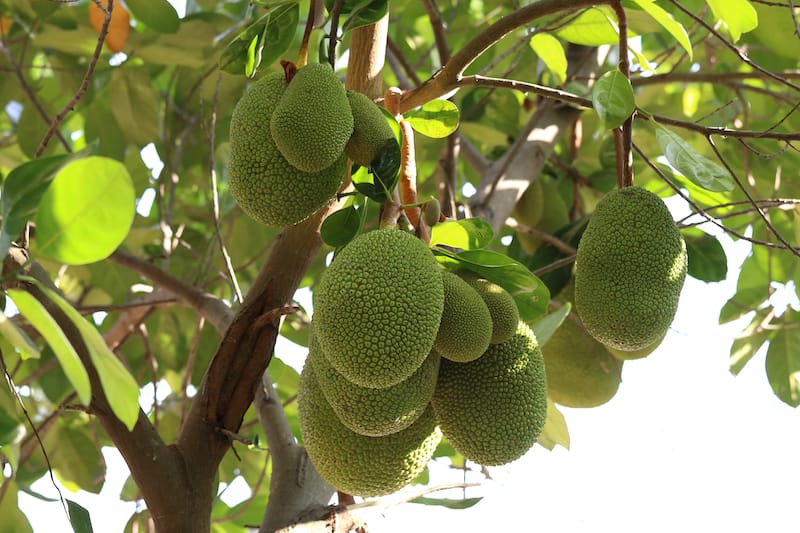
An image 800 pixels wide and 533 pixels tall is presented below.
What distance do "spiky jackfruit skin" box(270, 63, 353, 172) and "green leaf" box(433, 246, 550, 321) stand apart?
0.15 meters

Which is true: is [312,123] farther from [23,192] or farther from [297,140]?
[23,192]

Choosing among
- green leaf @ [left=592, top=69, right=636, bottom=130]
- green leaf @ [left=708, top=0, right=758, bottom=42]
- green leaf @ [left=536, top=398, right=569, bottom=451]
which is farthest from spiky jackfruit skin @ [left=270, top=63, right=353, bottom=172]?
green leaf @ [left=536, top=398, right=569, bottom=451]

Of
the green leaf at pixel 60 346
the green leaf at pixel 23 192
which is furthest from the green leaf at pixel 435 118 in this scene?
the green leaf at pixel 60 346

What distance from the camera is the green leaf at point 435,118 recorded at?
0.91 meters

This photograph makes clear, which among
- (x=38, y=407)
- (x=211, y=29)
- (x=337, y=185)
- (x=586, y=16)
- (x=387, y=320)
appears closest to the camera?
(x=387, y=320)

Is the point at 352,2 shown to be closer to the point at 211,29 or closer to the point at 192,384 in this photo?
the point at 211,29

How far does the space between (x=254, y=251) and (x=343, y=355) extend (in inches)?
43.4

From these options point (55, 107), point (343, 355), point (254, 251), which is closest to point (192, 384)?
point (254, 251)

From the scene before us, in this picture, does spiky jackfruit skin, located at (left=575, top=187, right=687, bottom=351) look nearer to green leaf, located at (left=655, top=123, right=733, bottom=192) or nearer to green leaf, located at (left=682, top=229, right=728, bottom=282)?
green leaf, located at (left=655, top=123, right=733, bottom=192)

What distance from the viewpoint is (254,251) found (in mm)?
1754

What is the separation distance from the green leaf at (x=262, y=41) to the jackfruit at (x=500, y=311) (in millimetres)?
299

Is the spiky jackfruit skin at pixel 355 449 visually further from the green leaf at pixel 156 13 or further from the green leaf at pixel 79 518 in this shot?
the green leaf at pixel 156 13

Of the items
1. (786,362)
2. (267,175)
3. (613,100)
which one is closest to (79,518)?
(267,175)

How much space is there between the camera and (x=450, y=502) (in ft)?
3.45
